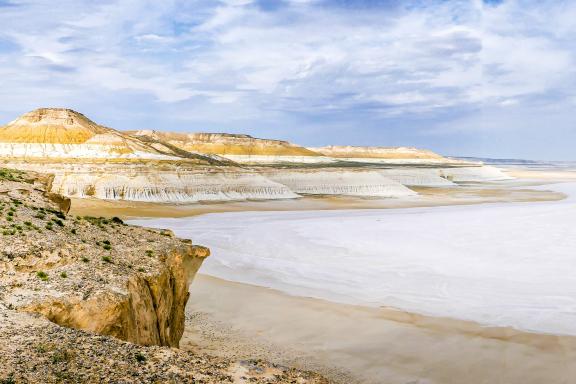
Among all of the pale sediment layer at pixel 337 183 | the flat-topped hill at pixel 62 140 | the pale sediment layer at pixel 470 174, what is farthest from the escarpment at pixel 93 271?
the pale sediment layer at pixel 470 174

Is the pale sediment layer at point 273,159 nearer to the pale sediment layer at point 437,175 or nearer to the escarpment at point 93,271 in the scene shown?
the pale sediment layer at point 437,175

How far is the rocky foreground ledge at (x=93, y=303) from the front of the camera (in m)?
7.28

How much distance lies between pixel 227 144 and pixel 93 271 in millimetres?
153091

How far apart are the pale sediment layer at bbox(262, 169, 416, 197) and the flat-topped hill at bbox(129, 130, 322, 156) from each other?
80902mm

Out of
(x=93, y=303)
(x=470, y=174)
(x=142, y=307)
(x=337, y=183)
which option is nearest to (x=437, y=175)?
(x=470, y=174)

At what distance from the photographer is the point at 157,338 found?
11203 millimetres

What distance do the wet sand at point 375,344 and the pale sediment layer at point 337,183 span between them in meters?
56.6

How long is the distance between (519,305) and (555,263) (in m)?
6.79

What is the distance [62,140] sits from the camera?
7594 centimetres

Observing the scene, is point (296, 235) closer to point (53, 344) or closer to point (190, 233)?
point (190, 233)

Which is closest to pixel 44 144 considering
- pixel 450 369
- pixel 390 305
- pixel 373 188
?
pixel 373 188

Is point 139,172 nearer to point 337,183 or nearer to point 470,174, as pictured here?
point 337,183

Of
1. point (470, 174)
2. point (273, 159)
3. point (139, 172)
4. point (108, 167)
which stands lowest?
point (139, 172)

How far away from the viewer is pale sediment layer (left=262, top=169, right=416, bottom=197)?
2933 inches
